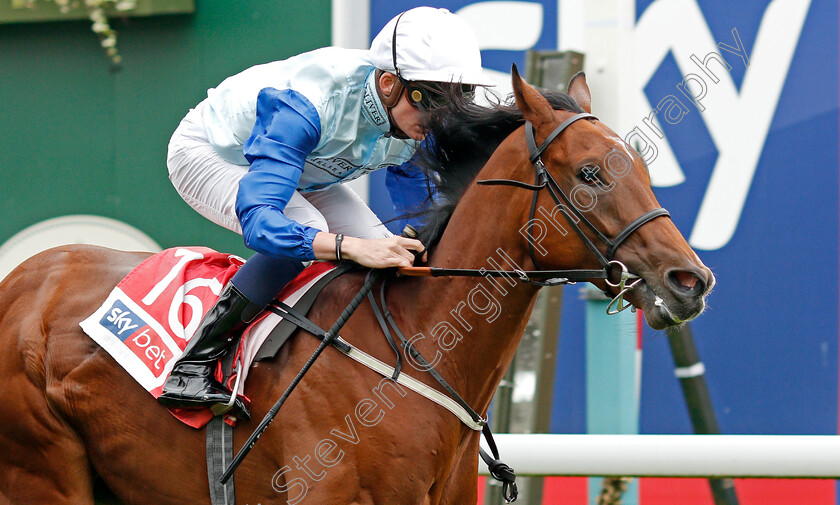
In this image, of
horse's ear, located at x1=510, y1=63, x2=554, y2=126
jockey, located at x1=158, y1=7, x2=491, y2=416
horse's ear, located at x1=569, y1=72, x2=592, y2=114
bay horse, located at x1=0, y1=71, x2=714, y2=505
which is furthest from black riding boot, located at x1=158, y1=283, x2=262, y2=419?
horse's ear, located at x1=569, y1=72, x2=592, y2=114

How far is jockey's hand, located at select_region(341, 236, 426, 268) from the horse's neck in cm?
14

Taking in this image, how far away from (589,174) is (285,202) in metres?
0.87

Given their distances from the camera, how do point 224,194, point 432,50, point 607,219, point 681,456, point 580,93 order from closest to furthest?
point 607,219 < point 432,50 < point 580,93 < point 224,194 < point 681,456

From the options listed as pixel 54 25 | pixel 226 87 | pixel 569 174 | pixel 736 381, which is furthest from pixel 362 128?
pixel 54 25

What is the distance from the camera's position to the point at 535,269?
2.38 m

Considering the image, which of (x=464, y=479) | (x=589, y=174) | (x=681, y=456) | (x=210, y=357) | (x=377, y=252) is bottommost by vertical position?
(x=681, y=456)

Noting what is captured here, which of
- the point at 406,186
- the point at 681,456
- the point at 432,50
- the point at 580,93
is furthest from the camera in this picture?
the point at 681,456

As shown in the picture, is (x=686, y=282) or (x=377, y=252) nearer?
(x=686, y=282)

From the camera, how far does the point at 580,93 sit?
2646 millimetres

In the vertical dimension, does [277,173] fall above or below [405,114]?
below

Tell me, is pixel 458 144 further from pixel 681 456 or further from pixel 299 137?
pixel 681 456

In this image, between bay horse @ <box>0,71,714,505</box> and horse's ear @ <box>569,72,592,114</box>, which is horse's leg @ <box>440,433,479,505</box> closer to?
bay horse @ <box>0,71,714,505</box>

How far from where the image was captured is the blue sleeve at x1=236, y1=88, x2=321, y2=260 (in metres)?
2.37

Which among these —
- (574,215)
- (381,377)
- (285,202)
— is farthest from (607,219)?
(285,202)
